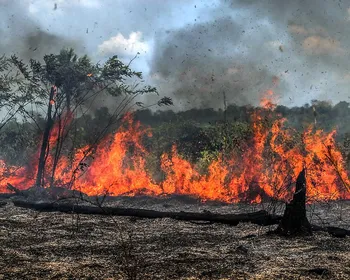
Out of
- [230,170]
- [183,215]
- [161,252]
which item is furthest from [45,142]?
[161,252]

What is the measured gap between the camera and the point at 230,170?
749 inches

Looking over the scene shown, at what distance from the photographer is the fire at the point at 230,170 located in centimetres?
1783

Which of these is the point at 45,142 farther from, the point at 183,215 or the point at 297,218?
the point at 297,218

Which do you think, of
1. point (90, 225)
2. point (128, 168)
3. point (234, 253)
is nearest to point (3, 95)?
point (128, 168)

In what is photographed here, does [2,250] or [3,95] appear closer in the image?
[2,250]

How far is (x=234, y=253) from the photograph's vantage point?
6.31 metres

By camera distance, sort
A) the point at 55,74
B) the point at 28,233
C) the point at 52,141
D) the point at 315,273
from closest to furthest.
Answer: the point at 315,273
the point at 28,233
the point at 55,74
the point at 52,141

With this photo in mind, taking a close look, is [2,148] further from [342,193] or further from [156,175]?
[342,193]

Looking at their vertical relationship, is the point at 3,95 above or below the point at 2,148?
above

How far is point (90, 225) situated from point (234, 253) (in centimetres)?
419

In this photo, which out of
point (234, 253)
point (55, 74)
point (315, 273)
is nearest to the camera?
point (315, 273)

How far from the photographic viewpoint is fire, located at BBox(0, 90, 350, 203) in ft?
58.5

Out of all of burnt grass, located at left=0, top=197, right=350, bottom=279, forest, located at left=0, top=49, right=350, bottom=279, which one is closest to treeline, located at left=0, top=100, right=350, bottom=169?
forest, located at left=0, top=49, right=350, bottom=279

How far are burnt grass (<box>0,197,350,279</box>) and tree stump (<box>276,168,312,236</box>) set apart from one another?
0.31m
